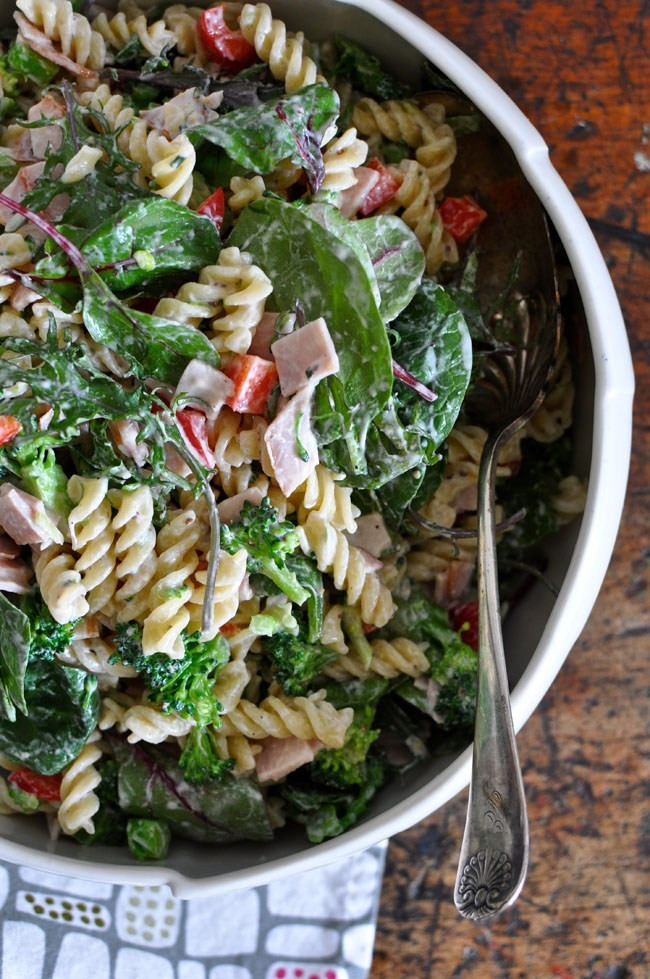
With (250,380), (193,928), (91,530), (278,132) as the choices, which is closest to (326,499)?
(250,380)

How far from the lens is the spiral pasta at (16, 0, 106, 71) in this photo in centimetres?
244

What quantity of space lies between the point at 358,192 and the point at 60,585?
125 centimetres

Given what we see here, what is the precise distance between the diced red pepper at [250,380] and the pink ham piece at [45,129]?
729mm

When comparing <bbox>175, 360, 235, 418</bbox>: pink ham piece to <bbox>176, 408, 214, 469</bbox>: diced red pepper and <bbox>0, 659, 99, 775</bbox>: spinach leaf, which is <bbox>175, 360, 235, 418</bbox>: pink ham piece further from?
<bbox>0, 659, 99, 775</bbox>: spinach leaf

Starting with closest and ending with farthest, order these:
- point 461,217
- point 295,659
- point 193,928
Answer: point 295,659 < point 461,217 < point 193,928

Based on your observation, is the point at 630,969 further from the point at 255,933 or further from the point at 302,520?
the point at 302,520

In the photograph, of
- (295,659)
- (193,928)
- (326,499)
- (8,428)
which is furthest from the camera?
(193,928)

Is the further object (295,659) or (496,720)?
(295,659)

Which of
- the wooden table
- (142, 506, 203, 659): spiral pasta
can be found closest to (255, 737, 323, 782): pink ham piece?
(142, 506, 203, 659): spiral pasta

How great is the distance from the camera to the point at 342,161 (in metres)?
2.36

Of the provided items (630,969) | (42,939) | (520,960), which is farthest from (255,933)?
(630,969)

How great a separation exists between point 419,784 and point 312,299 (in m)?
1.32

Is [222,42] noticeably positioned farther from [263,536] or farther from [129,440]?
[263,536]

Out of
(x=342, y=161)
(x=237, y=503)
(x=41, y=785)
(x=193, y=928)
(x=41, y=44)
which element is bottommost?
(x=193, y=928)
